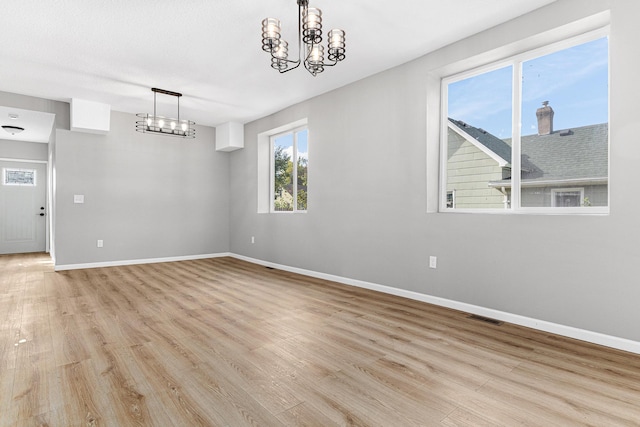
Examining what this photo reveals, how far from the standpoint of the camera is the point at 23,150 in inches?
302

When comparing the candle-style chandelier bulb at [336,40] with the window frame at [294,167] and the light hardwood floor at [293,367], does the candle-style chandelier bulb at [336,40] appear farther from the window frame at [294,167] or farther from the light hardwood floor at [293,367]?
the window frame at [294,167]

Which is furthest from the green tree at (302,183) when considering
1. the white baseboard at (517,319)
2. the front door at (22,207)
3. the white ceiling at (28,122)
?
the front door at (22,207)

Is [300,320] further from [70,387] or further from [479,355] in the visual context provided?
[70,387]

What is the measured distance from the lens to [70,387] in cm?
189

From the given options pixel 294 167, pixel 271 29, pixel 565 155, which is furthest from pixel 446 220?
pixel 294 167

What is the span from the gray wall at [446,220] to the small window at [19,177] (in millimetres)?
6097

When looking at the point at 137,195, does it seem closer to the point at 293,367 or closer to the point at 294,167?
the point at 294,167

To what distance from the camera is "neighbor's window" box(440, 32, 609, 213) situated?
274cm

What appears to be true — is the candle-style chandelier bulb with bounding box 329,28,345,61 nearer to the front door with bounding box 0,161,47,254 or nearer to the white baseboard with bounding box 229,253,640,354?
the white baseboard with bounding box 229,253,640,354

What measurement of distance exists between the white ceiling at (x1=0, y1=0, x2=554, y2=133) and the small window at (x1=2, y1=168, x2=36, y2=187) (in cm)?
379

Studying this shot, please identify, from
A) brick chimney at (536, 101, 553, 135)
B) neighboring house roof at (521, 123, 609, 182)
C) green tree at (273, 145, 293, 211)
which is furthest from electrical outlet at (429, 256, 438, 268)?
green tree at (273, 145, 293, 211)

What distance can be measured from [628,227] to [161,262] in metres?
6.55

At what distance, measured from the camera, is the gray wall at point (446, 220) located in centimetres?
243

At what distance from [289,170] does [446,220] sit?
3.23m
